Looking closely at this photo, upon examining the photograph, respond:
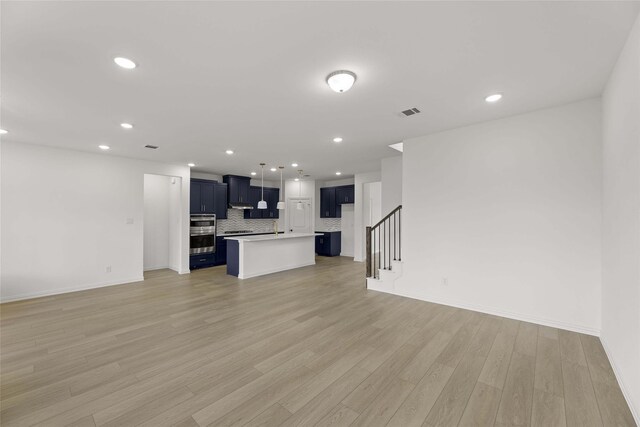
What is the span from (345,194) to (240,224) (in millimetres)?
3753

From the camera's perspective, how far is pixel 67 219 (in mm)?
4992

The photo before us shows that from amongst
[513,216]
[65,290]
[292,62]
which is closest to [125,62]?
[292,62]

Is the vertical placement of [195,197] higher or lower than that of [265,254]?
higher

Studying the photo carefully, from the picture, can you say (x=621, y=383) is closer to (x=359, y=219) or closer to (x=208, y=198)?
(x=359, y=219)

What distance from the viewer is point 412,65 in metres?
2.29

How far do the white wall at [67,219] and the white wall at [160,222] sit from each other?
3.86 ft

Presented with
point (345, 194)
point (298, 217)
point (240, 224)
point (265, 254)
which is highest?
point (345, 194)

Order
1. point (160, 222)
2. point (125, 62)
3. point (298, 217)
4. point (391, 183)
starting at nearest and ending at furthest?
point (125, 62), point (391, 183), point (160, 222), point (298, 217)

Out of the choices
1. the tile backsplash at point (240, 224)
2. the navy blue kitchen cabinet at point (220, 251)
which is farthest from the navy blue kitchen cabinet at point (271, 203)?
the navy blue kitchen cabinet at point (220, 251)

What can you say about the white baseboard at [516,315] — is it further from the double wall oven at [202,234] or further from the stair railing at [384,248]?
the double wall oven at [202,234]

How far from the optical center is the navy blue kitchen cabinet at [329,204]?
917 cm

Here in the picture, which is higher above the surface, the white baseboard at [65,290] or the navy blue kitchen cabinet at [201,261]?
the navy blue kitchen cabinet at [201,261]

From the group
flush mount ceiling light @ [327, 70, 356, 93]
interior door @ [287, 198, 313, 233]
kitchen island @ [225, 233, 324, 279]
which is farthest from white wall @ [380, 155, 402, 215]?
interior door @ [287, 198, 313, 233]

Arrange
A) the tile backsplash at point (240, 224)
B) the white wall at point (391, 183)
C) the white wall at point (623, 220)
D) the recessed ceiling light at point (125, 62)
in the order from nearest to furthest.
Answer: the white wall at point (623, 220) < the recessed ceiling light at point (125, 62) < the white wall at point (391, 183) < the tile backsplash at point (240, 224)
